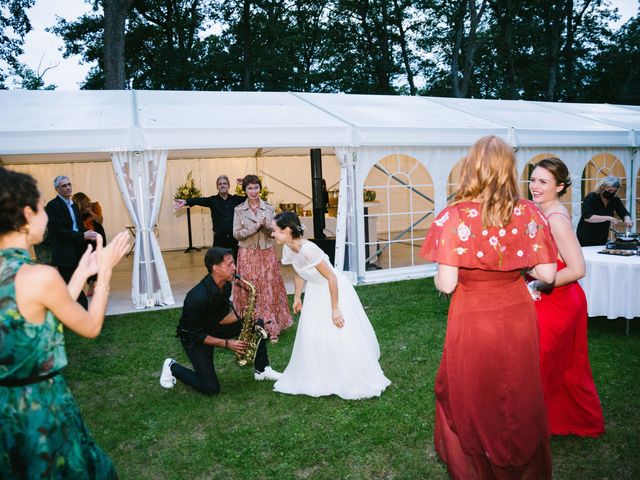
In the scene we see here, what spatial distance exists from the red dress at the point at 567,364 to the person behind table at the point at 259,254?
3.31 metres

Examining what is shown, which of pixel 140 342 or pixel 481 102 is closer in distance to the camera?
pixel 140 342

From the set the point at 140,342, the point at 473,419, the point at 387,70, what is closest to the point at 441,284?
the point at 473,419

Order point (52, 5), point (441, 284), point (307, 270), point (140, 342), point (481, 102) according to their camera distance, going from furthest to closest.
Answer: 1. point (52, 5)
2. point (481, 102)
3. point (140, 342)
4. point (307, 270)
5. point (441, 284)

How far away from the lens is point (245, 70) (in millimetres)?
24312

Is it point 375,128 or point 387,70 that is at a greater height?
point 387,70

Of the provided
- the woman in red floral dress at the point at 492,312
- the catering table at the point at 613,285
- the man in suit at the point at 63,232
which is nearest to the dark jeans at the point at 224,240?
the man in suit at the point at 63,232

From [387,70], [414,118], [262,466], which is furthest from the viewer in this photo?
[387,70]

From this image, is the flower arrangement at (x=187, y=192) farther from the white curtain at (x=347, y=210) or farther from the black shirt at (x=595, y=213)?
the black shirt at (x=595, y=213)

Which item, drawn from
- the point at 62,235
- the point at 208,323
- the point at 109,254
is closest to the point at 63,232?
the point at 62,235

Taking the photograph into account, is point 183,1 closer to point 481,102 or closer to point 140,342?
point 481,102

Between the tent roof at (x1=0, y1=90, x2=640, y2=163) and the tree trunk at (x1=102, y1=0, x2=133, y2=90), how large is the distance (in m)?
4.42

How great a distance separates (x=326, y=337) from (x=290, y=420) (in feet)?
2.34

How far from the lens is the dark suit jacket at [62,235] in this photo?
260 inches

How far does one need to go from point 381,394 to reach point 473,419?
6.43 ft
